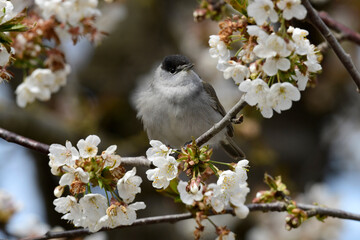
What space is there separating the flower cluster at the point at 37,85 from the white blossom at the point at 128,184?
1.39 metres

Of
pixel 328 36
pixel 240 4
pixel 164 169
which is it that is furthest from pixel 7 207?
pixel 328 36

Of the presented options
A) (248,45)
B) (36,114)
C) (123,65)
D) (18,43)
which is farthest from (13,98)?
(248,45)

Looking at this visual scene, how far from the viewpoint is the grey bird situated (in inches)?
159

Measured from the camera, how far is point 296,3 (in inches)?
69.8

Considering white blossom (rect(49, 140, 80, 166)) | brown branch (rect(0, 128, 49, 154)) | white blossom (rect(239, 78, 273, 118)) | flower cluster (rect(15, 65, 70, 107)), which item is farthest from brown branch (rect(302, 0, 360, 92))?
flower cluster (rect(15, 65, 70, 107))

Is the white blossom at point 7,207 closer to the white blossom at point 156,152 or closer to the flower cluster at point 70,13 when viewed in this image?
the flower cluster at point 70,13

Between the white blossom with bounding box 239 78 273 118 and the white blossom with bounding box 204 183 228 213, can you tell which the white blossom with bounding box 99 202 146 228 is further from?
the white blossom with bounding box 239 78 273 118

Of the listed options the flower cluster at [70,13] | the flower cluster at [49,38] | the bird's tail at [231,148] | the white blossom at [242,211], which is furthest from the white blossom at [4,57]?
the bird's tail at [231,148]

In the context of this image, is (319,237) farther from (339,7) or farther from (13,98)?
(13,98)

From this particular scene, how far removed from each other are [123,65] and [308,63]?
5.66 metres

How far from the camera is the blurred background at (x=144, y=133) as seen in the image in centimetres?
551

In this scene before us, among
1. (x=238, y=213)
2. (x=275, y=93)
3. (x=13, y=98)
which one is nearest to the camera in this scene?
(x=275, y=93)

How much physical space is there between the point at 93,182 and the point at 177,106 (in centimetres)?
187

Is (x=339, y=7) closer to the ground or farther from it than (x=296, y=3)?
farther from it
